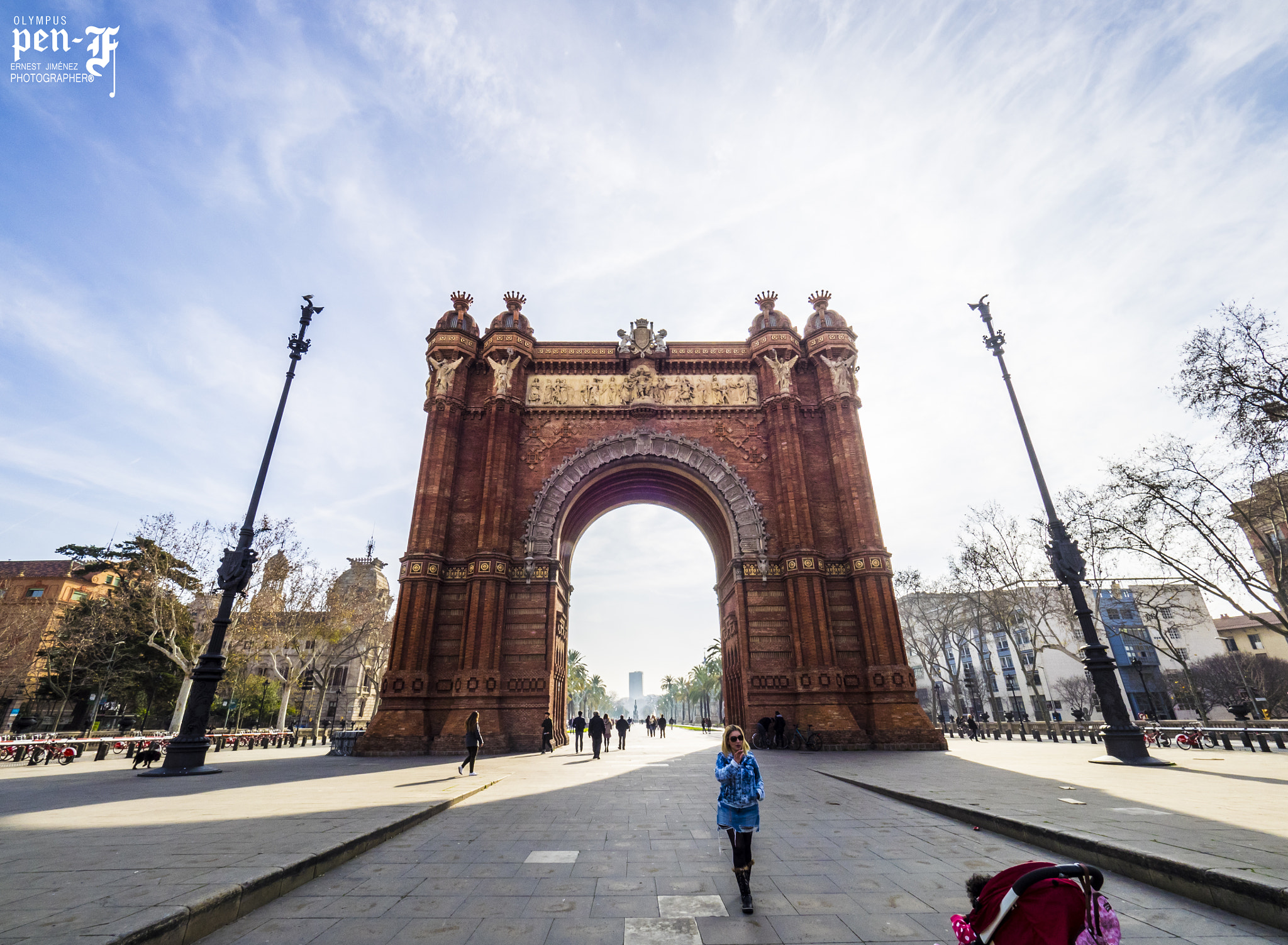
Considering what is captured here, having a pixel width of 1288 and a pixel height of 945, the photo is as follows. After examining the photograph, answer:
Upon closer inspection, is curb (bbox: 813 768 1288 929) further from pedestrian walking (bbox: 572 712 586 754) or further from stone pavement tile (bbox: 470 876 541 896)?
pedestrian walking (bbox: 572 712 586 754)

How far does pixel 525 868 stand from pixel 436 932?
1.78 m

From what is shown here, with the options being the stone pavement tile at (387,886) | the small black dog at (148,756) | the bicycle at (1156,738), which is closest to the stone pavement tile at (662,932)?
the stone pavement tile at (387,886)

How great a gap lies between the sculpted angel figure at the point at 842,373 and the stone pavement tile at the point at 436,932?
24.0 meters

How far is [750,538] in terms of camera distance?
23.2 m

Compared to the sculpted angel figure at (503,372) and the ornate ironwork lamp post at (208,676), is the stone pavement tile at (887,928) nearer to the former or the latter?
the ornate ironwork lamp post at (208,676)

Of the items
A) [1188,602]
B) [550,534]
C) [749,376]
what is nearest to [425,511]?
[550,534]

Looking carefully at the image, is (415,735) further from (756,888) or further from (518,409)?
(756,888)

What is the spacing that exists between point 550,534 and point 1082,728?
2797 centimetres

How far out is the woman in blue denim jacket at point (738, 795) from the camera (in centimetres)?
495

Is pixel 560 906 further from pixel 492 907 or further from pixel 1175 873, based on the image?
pixel 1175 873

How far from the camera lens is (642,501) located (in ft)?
95.7

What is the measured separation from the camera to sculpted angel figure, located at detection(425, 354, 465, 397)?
24500 millimetres

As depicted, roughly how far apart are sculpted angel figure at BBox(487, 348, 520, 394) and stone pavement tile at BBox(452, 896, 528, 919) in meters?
21.6

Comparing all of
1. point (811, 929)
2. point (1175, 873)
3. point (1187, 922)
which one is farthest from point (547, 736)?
point (1187, 922)
